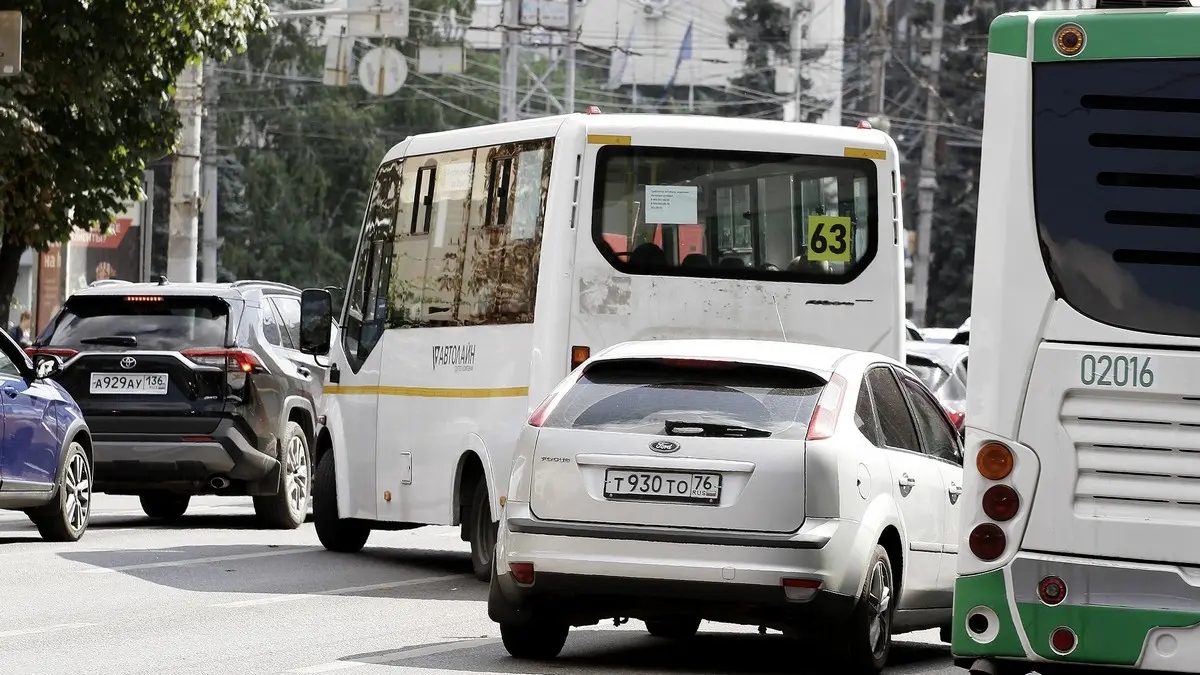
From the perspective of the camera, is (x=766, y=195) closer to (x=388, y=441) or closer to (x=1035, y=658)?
(x=388, y=441)

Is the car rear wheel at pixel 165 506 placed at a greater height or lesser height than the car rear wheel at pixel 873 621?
lesser

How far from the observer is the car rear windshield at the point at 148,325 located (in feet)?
60.1

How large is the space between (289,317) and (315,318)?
11.2ft

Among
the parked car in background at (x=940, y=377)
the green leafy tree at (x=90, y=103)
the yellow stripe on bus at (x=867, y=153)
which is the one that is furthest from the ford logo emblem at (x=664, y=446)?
the green leafy tree at (x=90, y=103)

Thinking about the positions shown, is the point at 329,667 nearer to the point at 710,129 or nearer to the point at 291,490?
the point at 710,129

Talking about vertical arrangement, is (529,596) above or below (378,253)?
below

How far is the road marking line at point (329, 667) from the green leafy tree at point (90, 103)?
40.2 ft

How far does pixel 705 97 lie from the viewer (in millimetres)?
106250

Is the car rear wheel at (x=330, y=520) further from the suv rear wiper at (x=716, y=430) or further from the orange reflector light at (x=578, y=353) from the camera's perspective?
the suv rear wiper at (x=716, y=430)

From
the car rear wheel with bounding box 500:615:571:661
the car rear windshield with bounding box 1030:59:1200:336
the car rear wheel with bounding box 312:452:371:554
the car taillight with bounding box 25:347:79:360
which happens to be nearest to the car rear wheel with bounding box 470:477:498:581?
the car rear wheel with bounding box 312:452:371:554

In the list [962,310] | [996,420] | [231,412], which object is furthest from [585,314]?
[962,310]

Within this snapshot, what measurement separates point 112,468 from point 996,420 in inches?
433

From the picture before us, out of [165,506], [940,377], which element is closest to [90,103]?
[165,506]

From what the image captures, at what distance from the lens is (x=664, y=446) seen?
409 inches
